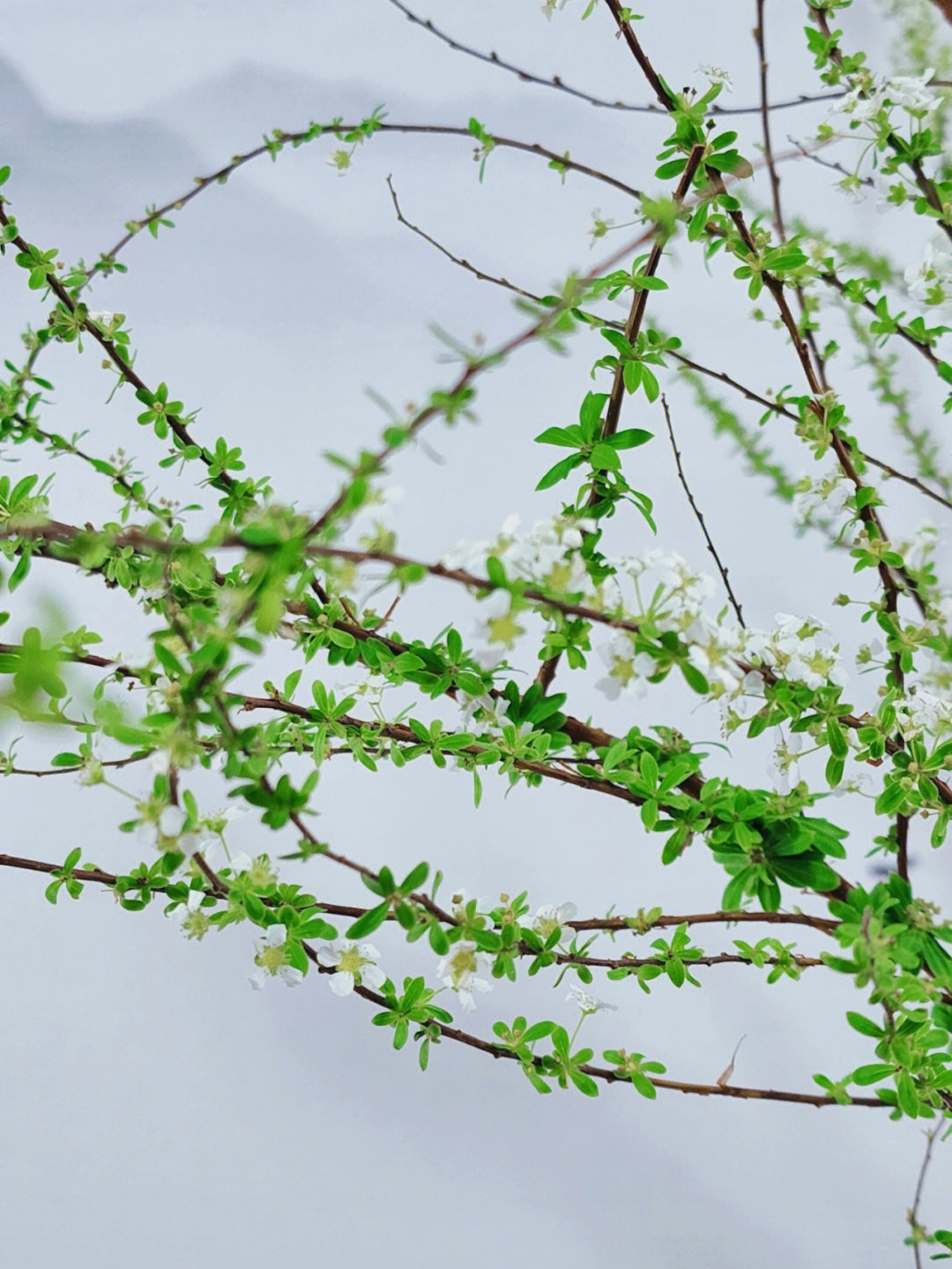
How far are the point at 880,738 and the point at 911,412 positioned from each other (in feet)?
2.46

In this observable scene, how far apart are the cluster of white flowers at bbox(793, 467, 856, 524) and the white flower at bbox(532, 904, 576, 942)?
0.25 meters

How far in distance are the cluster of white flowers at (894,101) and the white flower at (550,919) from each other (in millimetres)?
437

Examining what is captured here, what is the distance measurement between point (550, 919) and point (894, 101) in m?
0.46

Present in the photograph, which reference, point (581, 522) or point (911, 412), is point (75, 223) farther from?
point (581, 522)

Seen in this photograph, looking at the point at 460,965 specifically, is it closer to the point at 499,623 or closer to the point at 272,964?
the point at 272,964

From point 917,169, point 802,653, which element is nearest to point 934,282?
point 917,169

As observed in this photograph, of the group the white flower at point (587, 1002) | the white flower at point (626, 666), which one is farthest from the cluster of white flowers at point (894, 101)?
the white flower at point (587, 1002)

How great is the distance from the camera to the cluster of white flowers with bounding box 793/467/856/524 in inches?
21.8

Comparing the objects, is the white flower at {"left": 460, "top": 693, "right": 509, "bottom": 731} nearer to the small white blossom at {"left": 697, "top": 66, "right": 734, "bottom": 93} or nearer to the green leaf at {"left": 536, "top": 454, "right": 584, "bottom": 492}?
the green leaf at {"left": 536, "top": 454, "right": 584, "bottom": 492}

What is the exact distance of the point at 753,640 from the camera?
1.40ft

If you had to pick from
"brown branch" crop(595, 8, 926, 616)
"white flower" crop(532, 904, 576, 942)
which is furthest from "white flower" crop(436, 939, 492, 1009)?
"brown branch" crop(595, 8, 926, 616)

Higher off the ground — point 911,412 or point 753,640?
point 911,412

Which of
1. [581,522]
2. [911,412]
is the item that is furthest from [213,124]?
[581,522]

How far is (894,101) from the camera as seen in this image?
557mm
